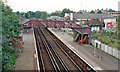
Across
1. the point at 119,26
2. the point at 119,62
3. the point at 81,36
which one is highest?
the point at 119,26

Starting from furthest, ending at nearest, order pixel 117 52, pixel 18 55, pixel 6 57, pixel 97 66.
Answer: pixel 18 55 < pixel 117 52 < pixel 97 66 < pixel 6 57

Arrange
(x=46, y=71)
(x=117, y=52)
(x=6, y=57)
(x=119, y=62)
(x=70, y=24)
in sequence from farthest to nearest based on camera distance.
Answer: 1. (x=70, y=24)
2. (x=117, y=52)
3. (x=119, y=62)
4. (x=46, y=71)
5. (x=6, y=57)

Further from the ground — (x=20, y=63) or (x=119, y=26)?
(x=119, y=26)

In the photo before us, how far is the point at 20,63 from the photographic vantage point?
1494cm

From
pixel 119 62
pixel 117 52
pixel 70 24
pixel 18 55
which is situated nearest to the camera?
pixel 119 62

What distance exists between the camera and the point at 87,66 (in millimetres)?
14234

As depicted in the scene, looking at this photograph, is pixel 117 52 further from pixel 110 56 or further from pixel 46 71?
pixel 46 71

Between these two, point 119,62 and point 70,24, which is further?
point 70,24

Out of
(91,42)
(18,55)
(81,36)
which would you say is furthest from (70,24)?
(18,55)

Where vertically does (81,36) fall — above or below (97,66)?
above

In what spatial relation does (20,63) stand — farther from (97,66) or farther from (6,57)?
(97,66)

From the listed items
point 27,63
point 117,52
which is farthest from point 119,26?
point 27,63

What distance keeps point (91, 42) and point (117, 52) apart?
7.59 meters

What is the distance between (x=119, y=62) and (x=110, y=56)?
213cm
